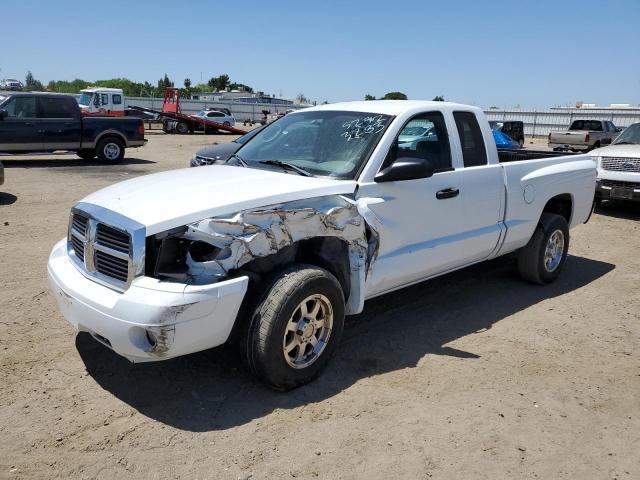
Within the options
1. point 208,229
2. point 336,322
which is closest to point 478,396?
point 336,322

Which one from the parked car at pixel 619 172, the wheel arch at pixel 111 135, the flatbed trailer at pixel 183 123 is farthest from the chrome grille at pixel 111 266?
the flatbed trailer at pixel 183 123

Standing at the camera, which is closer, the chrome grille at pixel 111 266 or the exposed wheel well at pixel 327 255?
the chrome grille at pixel 111 266

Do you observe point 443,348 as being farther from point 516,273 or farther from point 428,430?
point 516,273

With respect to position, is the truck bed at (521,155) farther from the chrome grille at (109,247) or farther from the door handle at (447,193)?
the chrome grille at (109,247)

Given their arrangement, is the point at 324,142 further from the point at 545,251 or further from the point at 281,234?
the point at 545,251

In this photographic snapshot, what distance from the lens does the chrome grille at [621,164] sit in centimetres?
1003

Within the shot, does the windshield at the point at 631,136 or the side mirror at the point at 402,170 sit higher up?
the windshield at the point at 631,136

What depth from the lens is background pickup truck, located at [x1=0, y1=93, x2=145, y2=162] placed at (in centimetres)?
1448

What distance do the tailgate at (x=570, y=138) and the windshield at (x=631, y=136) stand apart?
1158 centimetres

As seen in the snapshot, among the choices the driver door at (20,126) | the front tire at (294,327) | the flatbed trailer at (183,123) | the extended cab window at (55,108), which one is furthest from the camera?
the flatbed trailer at (183,123)

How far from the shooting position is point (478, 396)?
372 cm

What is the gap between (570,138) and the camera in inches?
909

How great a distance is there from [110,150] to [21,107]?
8.39 ft

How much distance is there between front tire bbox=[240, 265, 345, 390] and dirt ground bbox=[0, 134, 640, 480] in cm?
17
